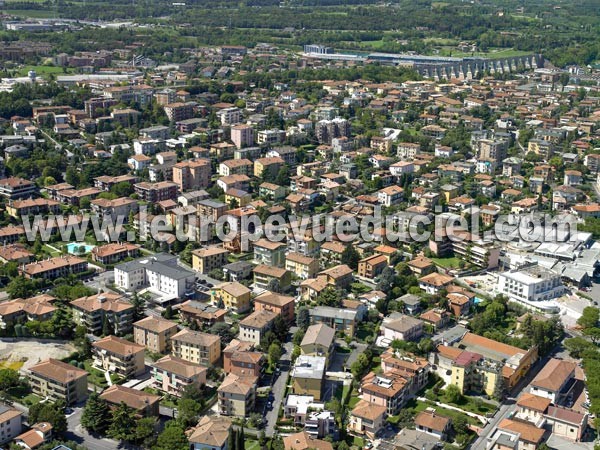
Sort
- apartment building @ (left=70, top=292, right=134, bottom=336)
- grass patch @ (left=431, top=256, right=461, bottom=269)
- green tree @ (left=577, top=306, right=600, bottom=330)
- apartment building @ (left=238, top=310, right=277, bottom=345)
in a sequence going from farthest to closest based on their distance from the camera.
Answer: grass patch @ (left=431, top=256, right=461, bottom=269), green tree @ (left=577, top=306, right=600, bottom=330), apartment building @ (left=70, top=292, right=134, bottom=336), apartment building @ (left=238, top=310, right=277, bottom=345)

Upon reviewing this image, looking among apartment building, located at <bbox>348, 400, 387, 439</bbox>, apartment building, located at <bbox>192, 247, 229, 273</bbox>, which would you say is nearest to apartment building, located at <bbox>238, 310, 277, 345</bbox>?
apartment building, located at <bbox>348, 400, 387, 439</bbox>

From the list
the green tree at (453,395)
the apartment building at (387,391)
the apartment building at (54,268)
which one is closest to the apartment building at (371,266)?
the apartment building at (387,391)

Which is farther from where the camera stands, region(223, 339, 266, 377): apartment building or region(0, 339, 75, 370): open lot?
region(0, 339, 75, 370): open lot

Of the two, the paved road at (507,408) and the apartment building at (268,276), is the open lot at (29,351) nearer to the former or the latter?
the apartment building at (268,276)

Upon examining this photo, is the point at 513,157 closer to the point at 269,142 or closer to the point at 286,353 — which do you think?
the point at 269,142

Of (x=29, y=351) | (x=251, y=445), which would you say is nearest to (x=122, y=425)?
(x=251, y=445)

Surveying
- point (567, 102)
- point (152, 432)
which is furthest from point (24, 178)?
point (567, 102)

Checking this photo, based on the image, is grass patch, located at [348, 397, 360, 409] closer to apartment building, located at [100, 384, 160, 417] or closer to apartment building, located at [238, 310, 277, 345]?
apartment building, located at [238, 310, 277, 345]
